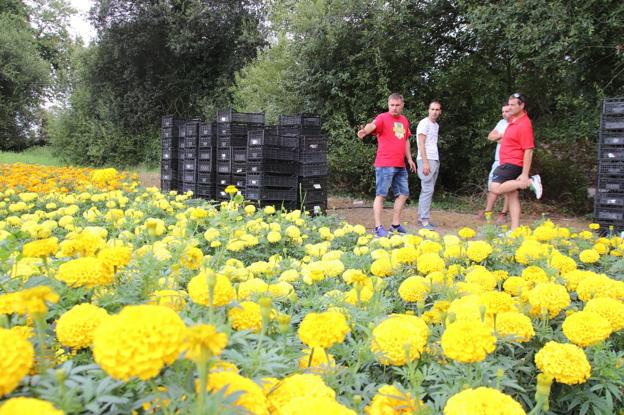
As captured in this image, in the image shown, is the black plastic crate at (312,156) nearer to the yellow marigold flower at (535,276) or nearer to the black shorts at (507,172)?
the black shorts at (507,172)

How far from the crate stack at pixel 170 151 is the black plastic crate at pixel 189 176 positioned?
1022 mm

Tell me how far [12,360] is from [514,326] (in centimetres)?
112

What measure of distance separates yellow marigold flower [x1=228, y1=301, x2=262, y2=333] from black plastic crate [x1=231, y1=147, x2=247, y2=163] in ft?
20.2

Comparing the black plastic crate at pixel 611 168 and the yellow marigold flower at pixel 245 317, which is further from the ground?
the black plastic crate at pixel 611 168

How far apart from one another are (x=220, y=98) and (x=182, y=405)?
16.9 metres

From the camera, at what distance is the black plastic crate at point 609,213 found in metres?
5.94

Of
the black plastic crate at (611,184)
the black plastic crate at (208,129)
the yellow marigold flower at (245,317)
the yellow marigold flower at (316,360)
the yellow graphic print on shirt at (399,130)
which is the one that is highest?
the black plastic crate at (208,129)

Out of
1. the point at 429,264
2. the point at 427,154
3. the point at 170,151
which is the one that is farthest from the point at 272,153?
the point at 429,264

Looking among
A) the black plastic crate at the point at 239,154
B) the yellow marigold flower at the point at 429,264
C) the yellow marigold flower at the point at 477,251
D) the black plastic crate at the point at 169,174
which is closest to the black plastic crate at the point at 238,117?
the black plastic crate at the point at 239,154

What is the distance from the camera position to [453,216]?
830 centimetres

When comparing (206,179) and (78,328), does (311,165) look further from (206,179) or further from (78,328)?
(78,328)

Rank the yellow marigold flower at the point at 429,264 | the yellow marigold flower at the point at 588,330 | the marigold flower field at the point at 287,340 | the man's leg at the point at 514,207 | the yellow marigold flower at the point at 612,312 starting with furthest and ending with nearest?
the man's leg at the point at 514,207 < the yellow marigold flower at the point at 429,264 < the yellow marigold flower at the point at 612,312 < the yellow marigold flower at the point at 588,330 < the marigold flower field at the point at 287,340

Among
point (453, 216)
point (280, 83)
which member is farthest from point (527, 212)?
point (280, 83)

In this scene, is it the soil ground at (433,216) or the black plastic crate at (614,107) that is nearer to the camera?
the black plastic crate at (614,107)
